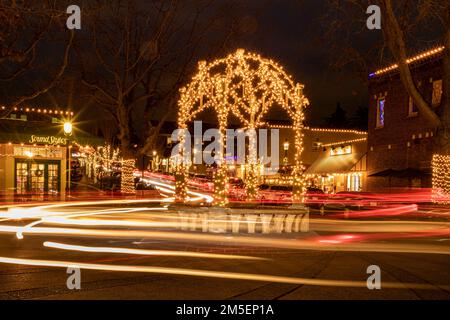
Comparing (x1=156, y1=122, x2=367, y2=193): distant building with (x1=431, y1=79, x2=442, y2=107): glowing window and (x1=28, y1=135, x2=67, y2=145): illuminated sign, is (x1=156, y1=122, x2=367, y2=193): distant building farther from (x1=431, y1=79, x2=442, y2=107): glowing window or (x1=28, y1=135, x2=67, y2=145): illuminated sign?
(x1=28, y1=135, x2=67, y2=145): illuminated sign

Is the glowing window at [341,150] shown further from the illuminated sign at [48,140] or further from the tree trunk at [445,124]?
the illuminated sign at [48,140]

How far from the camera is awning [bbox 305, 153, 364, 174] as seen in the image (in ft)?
120

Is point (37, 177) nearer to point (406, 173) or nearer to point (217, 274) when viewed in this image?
point (406, 173)

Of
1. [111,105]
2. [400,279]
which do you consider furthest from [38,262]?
[111,105]

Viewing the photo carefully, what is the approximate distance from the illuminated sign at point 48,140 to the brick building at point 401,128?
61.7ft

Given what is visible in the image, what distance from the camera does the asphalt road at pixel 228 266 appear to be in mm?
8258

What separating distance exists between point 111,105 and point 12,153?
22.6 feet

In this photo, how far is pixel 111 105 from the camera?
100ft

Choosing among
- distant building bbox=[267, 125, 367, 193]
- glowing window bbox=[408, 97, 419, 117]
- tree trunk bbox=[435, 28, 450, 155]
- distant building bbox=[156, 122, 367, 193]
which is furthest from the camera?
distant building bbox=[156, 122, 367, 193]

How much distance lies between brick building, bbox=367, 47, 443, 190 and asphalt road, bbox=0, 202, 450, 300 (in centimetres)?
1247

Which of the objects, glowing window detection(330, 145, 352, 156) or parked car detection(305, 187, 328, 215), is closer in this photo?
parked car detection(305, 187, 328, 215)

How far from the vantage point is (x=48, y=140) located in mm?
31062

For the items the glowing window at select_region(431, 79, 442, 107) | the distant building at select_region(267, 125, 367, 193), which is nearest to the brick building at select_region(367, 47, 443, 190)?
the glowing window at select_region(431, 79, 442, 107)

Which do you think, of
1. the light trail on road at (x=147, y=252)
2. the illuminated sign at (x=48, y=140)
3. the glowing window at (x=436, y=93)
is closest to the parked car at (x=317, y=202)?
the glowing window at (x=436, y=93)
